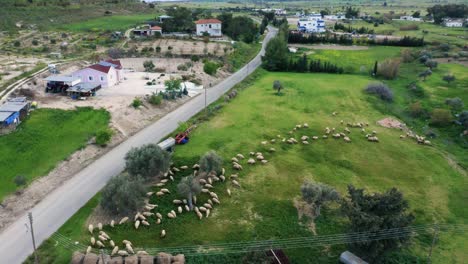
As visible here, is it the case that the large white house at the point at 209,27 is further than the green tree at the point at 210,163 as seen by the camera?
Yes

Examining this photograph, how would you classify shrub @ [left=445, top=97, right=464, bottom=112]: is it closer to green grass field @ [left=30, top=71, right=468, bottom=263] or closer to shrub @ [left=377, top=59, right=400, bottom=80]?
green grass field @ [left=30, top=71, right=468, bottom=263]

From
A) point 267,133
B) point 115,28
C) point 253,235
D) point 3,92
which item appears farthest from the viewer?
point 115,28

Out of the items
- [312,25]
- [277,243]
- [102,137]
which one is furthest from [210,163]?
[312,25]

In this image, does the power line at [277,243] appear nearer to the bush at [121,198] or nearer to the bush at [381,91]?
the bush at [121,198]

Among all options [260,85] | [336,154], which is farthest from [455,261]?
[260,85]

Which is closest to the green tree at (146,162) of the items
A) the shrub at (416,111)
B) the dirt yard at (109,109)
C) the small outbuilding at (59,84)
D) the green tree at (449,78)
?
the dirt yard at (109,109)

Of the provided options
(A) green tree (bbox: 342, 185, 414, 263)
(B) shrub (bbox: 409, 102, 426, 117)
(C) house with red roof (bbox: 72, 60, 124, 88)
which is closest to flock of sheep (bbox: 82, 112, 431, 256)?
(B) shrub (bbox: 409, 102, 426, 117)

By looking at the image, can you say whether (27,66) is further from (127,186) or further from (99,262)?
(99,262)
